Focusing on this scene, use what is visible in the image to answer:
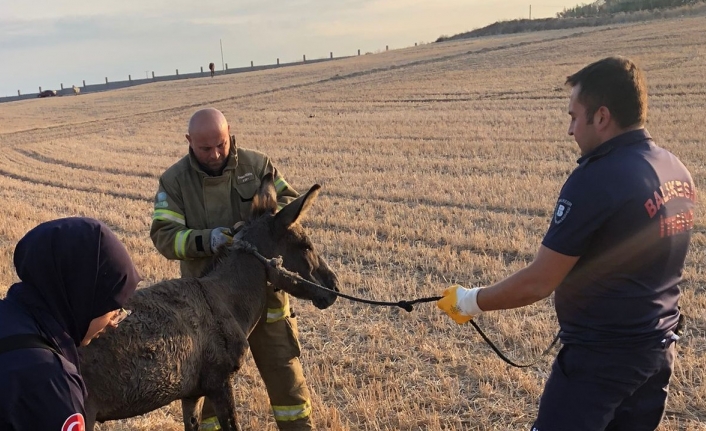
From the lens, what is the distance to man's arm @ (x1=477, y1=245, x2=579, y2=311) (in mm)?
2879

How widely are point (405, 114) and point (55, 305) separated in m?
22.6

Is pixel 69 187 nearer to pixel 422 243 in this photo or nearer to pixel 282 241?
pixel 422 243

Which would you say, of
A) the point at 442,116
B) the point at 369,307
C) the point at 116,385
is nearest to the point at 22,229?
the point at 369,307

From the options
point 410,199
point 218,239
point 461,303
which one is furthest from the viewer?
point 410,199

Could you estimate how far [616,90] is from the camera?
9.25ft

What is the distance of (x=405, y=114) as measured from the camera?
2436cm

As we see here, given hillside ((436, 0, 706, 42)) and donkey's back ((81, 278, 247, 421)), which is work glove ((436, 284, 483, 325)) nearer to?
donkey's back ((81, 278, 247, 421))

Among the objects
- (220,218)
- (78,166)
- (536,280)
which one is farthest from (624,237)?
(78,166)

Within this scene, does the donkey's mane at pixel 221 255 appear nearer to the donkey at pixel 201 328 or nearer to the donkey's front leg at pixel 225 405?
the donkey at pixel 201 328

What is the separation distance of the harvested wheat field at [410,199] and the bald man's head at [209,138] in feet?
7.57

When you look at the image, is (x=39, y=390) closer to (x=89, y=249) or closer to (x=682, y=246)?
(x=89, y=249)

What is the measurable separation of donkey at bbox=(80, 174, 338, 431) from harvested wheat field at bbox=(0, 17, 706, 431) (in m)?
1.27

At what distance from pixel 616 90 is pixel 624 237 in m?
0.67

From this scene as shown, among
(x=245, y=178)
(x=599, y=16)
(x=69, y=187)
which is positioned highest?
(x=599, y=16)
